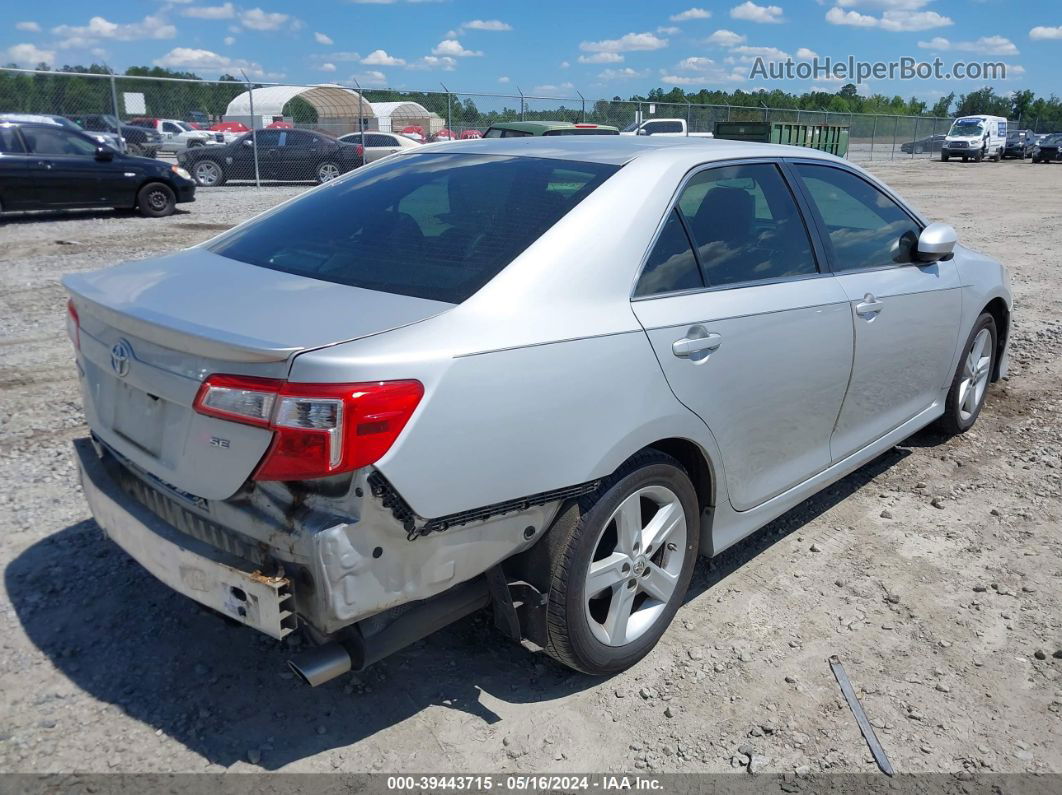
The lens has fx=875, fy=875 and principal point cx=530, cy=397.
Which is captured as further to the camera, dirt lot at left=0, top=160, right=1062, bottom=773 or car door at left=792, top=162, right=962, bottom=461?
car door at left=792, top=162, right=962, bottom=461

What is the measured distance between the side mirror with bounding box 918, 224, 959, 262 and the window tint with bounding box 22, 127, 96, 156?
44.6 ft

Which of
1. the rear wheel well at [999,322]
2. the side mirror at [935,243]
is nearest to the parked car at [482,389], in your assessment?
the side mirror at [935,243]

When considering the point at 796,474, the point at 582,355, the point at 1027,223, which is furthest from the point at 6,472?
the point at 1027,223

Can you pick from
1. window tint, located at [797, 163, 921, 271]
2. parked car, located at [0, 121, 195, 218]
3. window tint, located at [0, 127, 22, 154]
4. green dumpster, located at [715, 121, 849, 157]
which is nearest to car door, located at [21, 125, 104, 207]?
parked car, located at [0, 121, 195, 218]

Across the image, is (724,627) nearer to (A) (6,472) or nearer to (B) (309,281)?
(B) (309,281)

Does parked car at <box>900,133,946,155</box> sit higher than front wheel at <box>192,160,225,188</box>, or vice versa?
parked car at <box>900,133,946,155</box>

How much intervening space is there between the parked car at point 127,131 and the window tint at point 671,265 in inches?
759

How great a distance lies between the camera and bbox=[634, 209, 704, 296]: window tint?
2883 mm

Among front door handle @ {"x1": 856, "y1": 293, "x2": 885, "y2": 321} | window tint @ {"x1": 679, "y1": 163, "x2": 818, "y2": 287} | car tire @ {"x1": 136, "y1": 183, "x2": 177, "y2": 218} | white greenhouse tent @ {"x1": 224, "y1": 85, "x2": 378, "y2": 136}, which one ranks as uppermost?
white greenhouse tent @ {"x1": 224, "y1": 85, "x2": 378, "y2": 136}

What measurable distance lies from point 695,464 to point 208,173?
20.8 metres

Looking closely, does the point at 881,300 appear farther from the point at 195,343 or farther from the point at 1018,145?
the point at 1018,145

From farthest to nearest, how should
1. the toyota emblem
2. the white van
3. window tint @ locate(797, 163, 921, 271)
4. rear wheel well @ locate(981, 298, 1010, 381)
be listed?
the white van, rear wheel well @ locate(981, 298, 1010, 381), window tint @ locate(797, 163, 921, 271), the toyota emblem

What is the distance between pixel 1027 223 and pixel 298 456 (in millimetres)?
18463

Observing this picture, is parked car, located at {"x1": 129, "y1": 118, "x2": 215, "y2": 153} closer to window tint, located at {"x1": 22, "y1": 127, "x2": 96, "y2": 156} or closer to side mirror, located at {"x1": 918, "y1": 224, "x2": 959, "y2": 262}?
window tint, located at {"x1": 22, "y1": 127, "x2": 96, "y2": 156}
